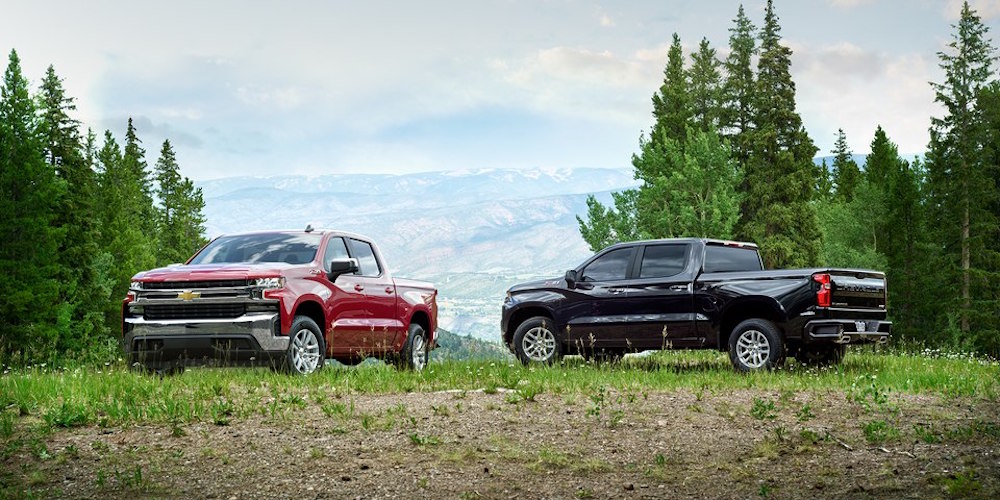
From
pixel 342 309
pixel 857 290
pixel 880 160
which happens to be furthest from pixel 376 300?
pixel 880 160

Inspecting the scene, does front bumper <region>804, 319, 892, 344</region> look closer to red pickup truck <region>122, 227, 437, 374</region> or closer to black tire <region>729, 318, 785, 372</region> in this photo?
black tire <region>729, 318, 785, 372</region>

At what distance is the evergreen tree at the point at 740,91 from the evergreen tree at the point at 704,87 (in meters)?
0.71

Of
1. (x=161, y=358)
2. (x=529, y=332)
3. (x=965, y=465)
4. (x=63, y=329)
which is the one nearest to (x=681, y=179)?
(x=63, y=329)

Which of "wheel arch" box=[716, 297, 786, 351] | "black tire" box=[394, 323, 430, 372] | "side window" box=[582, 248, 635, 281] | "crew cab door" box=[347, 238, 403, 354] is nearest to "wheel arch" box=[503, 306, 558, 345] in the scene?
"side window" box=[582, 248, 635, 281]

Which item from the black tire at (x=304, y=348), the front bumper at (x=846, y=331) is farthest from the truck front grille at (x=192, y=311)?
the front bumper at (x=846, y=331)

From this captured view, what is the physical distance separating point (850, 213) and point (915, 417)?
60.0m

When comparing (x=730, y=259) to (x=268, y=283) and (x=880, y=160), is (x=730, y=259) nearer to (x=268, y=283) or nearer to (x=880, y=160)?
(x=268, y=283)

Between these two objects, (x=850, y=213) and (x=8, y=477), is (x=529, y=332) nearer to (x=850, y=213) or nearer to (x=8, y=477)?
(x=8, y=477)

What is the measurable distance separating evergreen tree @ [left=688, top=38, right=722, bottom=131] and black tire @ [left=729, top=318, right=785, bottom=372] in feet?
160

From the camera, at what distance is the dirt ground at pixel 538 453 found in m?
7.25

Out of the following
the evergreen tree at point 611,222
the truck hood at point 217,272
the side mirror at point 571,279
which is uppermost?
the evergreen tree at point 611,222

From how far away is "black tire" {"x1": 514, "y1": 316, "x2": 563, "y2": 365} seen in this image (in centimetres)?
1633

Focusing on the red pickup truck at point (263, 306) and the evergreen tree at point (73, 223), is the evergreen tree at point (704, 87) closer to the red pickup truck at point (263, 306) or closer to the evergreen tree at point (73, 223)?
the evergreen tree at point (73, 223)

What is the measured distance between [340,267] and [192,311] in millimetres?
1998
